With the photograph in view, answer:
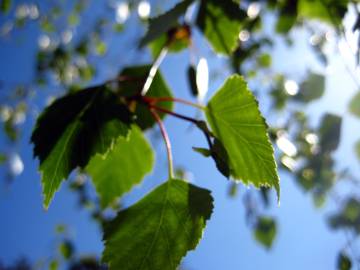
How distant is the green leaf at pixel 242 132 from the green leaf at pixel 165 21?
0.13 metres

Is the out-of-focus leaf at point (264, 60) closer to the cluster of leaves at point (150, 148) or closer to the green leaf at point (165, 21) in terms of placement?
the cluster of leaves at point (150, 148)

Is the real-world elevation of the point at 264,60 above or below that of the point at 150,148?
below

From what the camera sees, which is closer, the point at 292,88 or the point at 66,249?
the point at 292,88

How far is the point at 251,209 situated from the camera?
160cm

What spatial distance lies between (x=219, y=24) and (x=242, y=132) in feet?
0.97

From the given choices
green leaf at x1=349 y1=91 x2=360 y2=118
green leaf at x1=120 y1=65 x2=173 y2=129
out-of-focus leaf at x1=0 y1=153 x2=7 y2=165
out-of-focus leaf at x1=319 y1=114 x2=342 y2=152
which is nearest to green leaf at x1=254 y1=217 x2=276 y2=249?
out-of-focus leaf at x1=319 y1=114 x2=342 y2=152

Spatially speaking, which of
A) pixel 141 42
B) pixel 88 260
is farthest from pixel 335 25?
pixel 88 260

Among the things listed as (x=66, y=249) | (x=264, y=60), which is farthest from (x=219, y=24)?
(x=66, y=249)

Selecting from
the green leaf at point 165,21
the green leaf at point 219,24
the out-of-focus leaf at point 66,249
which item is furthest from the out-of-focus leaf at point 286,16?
the out-of-focus leaf at point 66,249

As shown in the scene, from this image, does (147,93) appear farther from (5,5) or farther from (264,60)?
(264,60)

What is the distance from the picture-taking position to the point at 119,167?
693 millimetres

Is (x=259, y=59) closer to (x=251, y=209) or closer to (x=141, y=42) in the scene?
(x=251, y=209)

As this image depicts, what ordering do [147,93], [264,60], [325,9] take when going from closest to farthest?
[147,93] → [325,9] → [264,60]

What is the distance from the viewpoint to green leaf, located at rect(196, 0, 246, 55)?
662 mm
